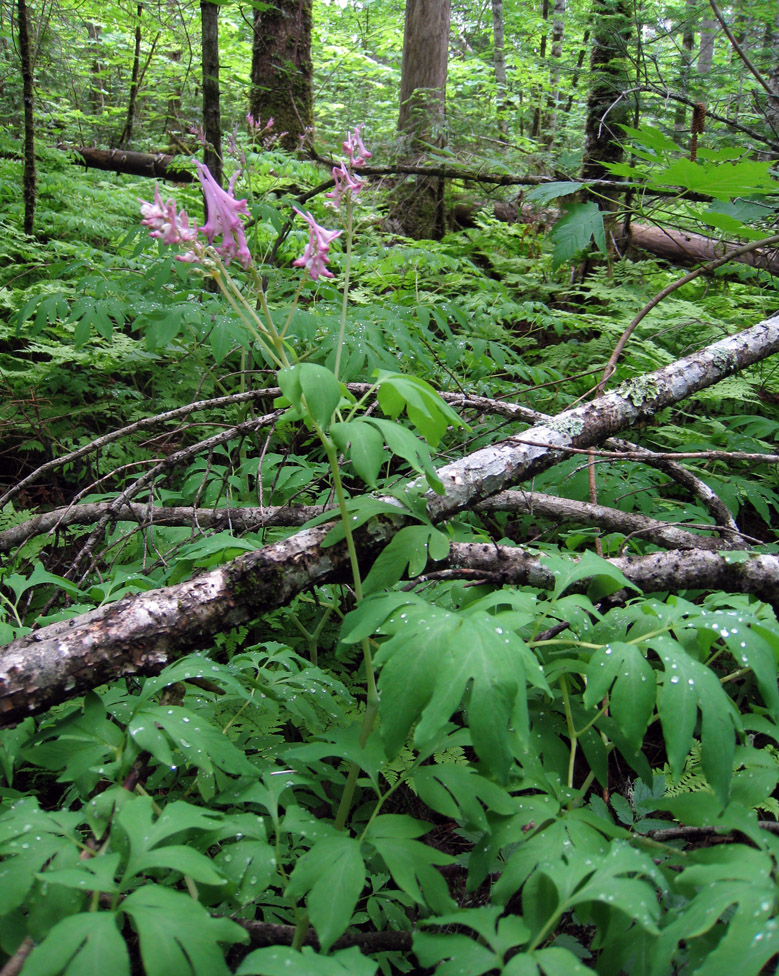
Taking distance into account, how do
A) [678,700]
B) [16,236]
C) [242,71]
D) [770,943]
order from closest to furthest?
1. [770,943]
2. [678,700]
3. [16,236]
4. [242,71]

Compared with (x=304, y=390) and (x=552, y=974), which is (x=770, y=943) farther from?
(x=304, y=390)

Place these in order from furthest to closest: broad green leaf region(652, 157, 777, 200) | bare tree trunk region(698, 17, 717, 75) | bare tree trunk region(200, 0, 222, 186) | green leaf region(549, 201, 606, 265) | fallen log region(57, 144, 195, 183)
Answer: fallen log region(57, 144, 195, 183)
bare tree trunk region(698, 17, 717, 75)
bare tree trunk region(200, 0, 222, 186)
green leaf region(549, 201, 606, 265)
broad green leaf region(652, 157, 777, 200)

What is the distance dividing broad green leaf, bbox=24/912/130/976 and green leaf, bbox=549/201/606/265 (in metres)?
2.66

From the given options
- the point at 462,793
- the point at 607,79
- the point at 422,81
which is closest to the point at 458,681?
the point at 462,793

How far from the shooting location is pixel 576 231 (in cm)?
259

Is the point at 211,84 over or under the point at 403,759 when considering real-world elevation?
over

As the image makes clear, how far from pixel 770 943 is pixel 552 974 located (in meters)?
0.32

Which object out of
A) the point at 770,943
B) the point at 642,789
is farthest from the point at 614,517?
the point at 770,943

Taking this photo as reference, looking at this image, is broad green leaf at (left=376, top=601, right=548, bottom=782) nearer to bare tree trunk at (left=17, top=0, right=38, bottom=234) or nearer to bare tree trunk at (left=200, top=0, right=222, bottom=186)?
bare tree trunk at (left=200, top=0, right=222, bottom=186)

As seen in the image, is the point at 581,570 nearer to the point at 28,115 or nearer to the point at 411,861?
the point at 411,861

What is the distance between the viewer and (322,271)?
1.56 meters

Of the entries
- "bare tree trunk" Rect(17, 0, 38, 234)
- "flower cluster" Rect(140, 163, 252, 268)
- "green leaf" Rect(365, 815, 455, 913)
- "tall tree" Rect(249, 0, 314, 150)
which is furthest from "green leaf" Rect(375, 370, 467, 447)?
"tall tree" Rect(249, 0, 314, 150)

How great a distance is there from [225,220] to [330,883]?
4.74 feet

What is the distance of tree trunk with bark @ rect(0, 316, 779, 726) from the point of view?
4.59ft
